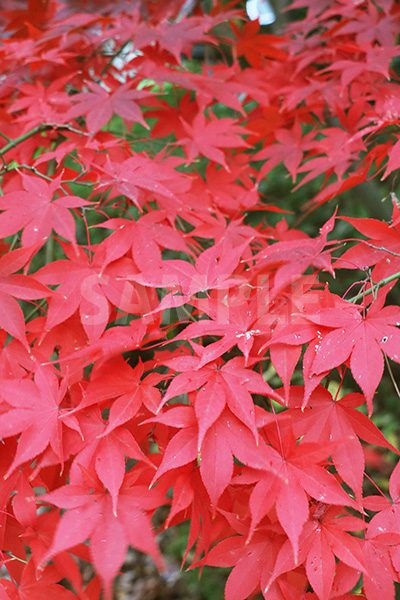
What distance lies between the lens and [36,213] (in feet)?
3.08

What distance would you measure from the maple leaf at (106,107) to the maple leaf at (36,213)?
25 centimetres

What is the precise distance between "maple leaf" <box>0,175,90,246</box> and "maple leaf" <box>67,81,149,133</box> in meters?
0.25

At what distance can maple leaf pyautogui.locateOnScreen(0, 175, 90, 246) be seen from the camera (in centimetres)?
92

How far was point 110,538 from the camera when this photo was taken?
2.10 feet

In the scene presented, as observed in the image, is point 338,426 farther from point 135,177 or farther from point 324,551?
point 135,177

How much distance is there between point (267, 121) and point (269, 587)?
3.36ft

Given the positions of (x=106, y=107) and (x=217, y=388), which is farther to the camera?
(x=106, y=107)

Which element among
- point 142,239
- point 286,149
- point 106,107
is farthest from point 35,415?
point 286,149

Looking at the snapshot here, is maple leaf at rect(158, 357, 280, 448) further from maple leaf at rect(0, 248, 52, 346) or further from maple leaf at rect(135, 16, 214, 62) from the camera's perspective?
maple leaf at rect(135, 16, 214, 62)

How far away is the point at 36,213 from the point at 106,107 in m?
0.34

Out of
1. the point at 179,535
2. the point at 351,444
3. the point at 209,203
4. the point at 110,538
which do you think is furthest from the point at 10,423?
the point at 179,535

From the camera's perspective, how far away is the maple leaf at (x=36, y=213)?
916 mm

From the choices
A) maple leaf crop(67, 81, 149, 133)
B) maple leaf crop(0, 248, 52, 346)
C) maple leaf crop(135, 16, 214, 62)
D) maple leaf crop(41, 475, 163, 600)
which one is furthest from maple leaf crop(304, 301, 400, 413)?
maple leaf crop(135, 16, 214, 62)

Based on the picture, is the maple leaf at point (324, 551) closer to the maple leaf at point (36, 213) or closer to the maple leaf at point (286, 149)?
the maple leaf at point (36, 213)
